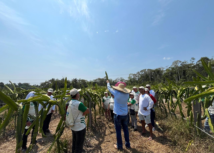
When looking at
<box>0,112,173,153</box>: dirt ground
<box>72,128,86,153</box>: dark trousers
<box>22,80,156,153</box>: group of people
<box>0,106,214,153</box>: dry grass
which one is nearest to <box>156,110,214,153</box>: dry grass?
<box>0,106,214,153</box>: dry grass

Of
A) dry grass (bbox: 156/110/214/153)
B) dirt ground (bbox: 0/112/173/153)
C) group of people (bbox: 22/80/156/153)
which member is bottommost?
dirt ground (bbox: 0/112/173/153)

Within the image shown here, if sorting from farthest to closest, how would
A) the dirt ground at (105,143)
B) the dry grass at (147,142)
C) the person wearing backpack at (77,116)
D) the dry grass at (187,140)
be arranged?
1. the dirt ground at (105,143)
2. the dry grass at (147,142)
3. the dry grass at (187,140)
4. the person wearing backpack at (77,116)

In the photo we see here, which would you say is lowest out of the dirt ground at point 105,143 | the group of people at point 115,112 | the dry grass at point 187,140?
the dirt ground at point 105,143

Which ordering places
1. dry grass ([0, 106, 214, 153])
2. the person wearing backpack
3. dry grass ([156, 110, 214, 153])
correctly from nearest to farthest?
the person wearing backpack < dry grass ([156, 110, 214, 153]) < dry grass ([0, 106, 214, 153])

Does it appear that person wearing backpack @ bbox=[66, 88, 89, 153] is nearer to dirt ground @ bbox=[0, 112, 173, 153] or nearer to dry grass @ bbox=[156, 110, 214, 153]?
dirt ground @ bbox=[0, 112, 173, 153]

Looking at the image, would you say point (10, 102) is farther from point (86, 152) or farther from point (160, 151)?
point (160, 151)

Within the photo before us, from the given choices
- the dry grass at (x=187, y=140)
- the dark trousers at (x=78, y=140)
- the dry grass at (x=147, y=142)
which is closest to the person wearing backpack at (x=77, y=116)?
the dark trousers at (x=78, y=140)

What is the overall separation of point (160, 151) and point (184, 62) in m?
57.4

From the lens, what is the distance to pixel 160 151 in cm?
271

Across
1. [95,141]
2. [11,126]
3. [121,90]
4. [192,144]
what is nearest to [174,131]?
[192,144]

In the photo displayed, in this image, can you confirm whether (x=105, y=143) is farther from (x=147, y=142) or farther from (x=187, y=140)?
(x=187, y=140)

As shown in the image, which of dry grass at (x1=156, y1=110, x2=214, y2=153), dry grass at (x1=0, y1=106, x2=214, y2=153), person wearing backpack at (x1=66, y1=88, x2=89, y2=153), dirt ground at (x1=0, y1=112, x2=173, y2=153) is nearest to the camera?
person wearing backpack at (x1=66, y1=88, x2=89, y2=153)

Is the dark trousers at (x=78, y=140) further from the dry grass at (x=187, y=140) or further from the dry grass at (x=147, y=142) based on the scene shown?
the dry grass at (x=187, y=140)

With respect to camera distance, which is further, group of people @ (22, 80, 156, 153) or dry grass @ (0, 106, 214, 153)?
dry grass @ (0, 106, 214, 153)
